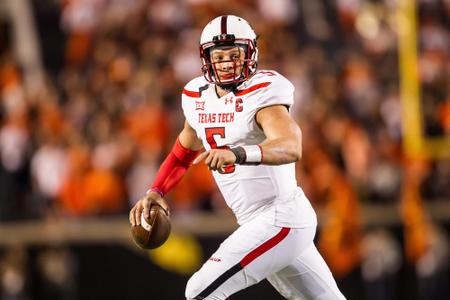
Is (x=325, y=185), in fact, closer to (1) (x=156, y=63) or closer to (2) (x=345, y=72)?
(2) (x=345, y=72)

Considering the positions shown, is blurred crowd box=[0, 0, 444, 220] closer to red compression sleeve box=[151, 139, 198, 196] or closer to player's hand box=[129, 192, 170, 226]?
red compression sleeve box=[151, 139, 198, 196]

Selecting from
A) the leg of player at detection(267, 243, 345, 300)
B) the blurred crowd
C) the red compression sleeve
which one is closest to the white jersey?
the leg of player at detection(267, 243, 345, 300)

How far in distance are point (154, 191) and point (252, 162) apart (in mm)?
956

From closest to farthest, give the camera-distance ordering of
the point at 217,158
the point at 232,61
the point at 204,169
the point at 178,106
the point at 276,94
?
1. the point at 217,158
2. the point at 276,94
3. the point at 232,61
4. the point at 204,169
5. the point at 178,106

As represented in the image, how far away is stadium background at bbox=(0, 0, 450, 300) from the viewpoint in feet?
29.6

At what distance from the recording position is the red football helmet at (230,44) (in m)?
4.87

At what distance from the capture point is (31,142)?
9.89 meters

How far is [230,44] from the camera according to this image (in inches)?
192

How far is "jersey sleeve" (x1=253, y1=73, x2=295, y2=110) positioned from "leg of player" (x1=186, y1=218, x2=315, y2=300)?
0.58 meters

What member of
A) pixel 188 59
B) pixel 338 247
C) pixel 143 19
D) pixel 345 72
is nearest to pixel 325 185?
pixel 338 247

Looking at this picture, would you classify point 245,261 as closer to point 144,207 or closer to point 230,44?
point 144,207

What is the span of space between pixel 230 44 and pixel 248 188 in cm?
70

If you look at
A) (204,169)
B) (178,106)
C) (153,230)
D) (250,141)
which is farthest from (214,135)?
(178,106)

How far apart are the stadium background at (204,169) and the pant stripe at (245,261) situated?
4.03m
